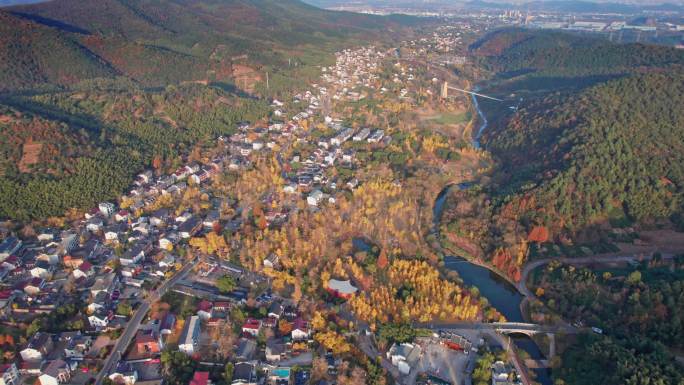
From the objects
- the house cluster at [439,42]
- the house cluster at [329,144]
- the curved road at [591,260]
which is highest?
the house cluster at [439,42]

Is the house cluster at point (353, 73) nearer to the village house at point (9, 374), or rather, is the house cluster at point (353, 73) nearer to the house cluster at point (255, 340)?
the house cluster at point (255, 340)

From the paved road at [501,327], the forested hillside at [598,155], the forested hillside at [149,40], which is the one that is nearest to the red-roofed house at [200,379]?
the paved road at [501,327]

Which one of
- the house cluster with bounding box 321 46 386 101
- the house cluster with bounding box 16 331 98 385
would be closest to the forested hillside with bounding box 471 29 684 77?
the house cluster with bounding box 321 46 386 101

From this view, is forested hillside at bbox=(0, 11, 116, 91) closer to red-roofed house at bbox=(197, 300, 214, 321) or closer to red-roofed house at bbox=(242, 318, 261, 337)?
red-roofed house at bbox=(197, 300, 214, 321)

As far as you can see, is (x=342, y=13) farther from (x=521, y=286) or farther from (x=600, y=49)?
(x=521, y=286)

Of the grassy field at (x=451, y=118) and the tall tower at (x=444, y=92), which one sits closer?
the grassy field at (x=451, y=118)

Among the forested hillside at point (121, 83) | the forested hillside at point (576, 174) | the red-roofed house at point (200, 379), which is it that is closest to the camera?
the red-roofed house at point (200, 379)

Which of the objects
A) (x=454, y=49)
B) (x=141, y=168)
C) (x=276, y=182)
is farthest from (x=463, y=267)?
(x=454, y=49)
